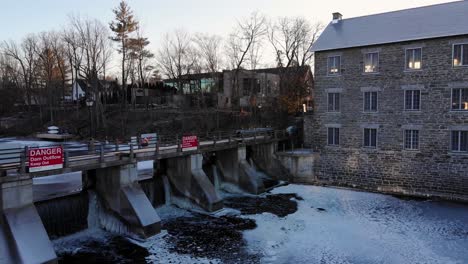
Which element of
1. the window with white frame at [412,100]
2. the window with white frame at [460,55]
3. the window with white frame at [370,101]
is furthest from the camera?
the window with white frame at [370,101]

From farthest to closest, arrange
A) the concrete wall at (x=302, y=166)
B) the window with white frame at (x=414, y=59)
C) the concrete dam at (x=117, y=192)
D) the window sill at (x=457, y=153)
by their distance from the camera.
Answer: the concrete wall at (x=302, y=166) < the window with white frame at (x=414, y=59) < the window sill at (x=457, y=153) < the concrete dam at (x=117, y=192)

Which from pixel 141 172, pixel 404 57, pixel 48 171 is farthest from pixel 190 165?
pixel 404 57

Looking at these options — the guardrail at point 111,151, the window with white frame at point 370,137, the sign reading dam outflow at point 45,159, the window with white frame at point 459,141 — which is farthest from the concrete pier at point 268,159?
the sign reading dam outflow at point 45,159

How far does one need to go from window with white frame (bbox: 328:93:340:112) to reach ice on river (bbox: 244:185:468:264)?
7732mm

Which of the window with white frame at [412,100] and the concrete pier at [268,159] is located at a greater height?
the window with white frame at [412,100]

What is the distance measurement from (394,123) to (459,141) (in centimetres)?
401

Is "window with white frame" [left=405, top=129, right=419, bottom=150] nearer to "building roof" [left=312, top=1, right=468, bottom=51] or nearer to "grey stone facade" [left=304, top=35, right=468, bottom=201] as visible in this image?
"grey stone facade" [left=304, top=35, right=468, bottom=201]

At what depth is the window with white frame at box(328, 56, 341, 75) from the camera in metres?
27.2

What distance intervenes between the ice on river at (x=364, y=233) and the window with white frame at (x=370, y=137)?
462 cm

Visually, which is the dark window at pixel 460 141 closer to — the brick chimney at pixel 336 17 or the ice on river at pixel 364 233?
the ice on river at pixel 364 233

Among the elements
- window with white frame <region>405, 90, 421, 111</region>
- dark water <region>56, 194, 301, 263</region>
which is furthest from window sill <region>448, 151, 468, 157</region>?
dark water <region>56, 194, 301, 263</region>

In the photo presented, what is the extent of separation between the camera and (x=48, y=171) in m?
13.6

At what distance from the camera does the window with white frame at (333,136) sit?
2752cm

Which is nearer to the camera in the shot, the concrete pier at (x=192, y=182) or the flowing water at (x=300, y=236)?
the flowing water at (x=300, y=236)
